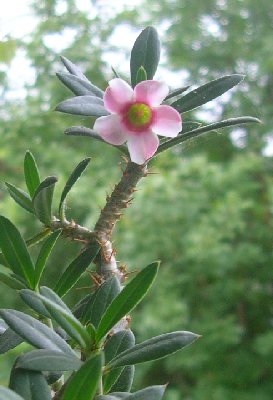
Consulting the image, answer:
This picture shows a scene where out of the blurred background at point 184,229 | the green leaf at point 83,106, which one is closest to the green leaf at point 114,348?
the green leaf at point 83,106

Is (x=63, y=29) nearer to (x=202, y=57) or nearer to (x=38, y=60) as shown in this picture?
(x=38, y=60)

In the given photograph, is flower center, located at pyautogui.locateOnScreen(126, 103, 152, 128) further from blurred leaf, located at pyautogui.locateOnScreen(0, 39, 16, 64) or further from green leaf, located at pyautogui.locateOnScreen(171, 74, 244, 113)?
blurred leaf, located at pyautogui.locateOnScreen(0, 39, 16, 64)

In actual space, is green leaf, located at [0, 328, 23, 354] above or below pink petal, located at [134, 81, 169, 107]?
below

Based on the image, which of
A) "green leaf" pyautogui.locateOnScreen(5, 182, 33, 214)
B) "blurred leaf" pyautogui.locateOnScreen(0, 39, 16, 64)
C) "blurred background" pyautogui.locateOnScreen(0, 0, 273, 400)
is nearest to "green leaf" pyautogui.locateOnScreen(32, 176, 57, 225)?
"green leaf" pyautogui.locateOnScreen(5, 182, 33, 214)

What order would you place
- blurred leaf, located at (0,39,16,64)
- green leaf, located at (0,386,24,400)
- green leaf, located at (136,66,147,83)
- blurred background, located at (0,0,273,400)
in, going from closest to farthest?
green leaf, located at (0,386,24,400) < green leaf, located at (136,66,147,83) < blurred leaf, located at (0,39,16,64) < blurred background, located at (0,0,273,400)

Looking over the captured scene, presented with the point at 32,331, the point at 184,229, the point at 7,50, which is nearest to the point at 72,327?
the point at 32,331
